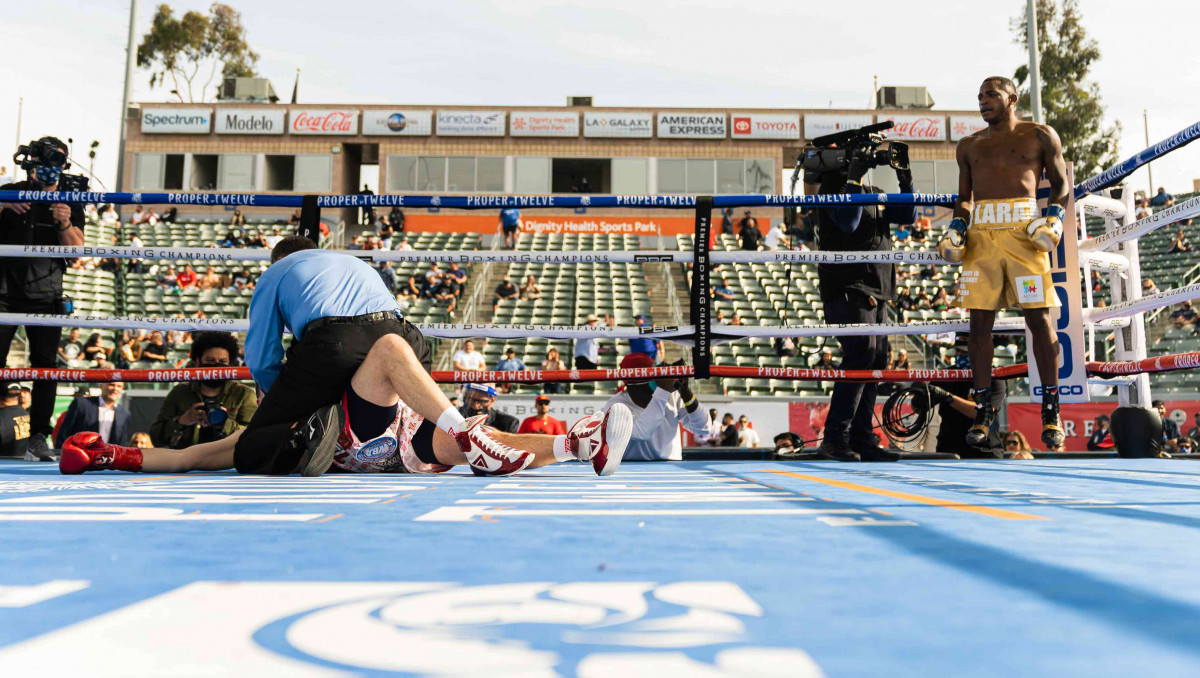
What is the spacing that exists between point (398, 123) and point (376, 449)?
21.5m

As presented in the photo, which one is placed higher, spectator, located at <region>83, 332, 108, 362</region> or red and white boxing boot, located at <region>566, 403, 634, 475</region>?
spectator, located at <region>83, 332, 108, 362</region>

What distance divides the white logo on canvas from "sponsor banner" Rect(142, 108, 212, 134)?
81.4 ft

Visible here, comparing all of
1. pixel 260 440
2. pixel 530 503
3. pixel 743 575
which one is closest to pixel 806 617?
pixel 743 575

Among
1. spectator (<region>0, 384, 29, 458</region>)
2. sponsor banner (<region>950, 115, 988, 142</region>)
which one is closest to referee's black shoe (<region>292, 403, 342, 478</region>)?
spectator (<region>0, 384, 29, 458</region>)

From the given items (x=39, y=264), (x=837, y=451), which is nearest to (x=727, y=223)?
(x=837, y=451)

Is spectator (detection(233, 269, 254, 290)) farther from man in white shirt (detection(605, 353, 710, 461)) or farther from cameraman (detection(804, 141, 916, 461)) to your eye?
cameraman (detection(804, 141, 916, 461))

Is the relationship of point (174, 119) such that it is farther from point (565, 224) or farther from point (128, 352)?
point (128, 352)

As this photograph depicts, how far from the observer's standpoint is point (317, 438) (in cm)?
217

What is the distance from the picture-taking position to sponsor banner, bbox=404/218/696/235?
20891mm

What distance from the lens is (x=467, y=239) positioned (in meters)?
18.8

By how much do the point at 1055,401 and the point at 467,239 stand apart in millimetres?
16583

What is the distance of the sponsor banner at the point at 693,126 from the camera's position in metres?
22.1

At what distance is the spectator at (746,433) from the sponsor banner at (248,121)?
59.0 feet

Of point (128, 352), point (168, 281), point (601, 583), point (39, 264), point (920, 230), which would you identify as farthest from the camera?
point (920, 230)
